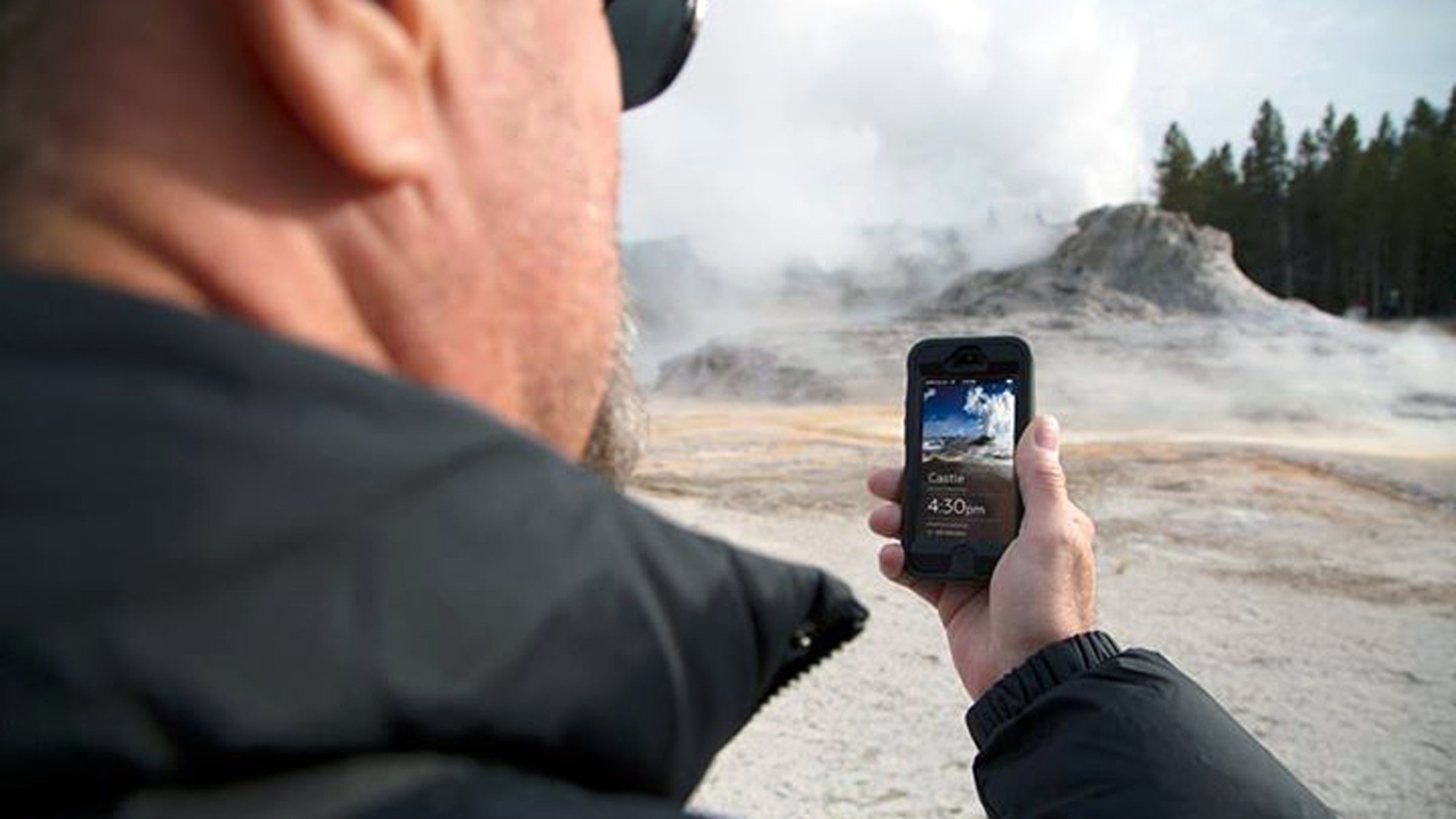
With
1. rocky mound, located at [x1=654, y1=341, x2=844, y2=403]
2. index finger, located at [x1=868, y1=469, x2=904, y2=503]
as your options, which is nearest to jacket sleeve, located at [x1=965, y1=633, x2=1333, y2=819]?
index finger, located at [x1=868, y1=469, x2=904, y2=503]

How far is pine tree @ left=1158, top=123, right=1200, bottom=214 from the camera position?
127 feet

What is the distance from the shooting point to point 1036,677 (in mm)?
1385

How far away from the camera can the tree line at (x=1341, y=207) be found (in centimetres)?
3497

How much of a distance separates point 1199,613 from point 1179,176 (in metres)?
37.5

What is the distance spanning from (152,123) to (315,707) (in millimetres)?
312

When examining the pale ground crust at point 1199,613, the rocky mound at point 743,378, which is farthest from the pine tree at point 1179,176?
the pale ground crust at point 1199,613

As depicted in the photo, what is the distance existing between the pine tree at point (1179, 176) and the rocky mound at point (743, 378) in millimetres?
22318

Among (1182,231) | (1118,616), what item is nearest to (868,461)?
(1118,616)

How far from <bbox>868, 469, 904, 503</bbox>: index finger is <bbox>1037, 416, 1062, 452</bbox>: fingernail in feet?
0.86

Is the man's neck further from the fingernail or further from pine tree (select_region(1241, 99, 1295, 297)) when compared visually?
pine tree (select_region(1241, 99, 1295, 297))

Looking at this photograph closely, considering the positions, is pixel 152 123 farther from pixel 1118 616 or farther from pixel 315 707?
pixel 1118 616

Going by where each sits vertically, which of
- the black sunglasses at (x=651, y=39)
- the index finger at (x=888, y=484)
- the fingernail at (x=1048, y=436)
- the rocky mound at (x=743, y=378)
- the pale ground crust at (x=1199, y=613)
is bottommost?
the rocky mound at (x=743, y=378)

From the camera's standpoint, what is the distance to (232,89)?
0.59 meters

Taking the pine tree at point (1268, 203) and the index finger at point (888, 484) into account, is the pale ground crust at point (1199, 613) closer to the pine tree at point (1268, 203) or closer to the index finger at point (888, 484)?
the index finger at point (888, 484)
